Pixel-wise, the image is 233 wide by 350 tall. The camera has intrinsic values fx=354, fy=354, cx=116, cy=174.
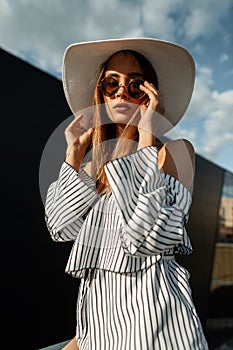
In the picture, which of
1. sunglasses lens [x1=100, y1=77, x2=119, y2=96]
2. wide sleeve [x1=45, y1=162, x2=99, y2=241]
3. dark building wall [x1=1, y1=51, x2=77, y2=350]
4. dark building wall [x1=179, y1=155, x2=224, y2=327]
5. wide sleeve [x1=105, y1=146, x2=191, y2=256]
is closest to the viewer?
wide sleeve [x1=105, y1=146, x2=191, y2=256]

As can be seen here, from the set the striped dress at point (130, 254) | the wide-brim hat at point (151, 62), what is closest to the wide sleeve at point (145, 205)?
the striped dress at point (130, 254)

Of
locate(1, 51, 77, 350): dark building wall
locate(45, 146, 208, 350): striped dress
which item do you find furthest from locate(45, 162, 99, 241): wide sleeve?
locate(1, 51, 77, 350): dark building wall

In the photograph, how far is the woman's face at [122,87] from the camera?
0.83 m

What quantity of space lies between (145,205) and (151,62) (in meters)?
0.48

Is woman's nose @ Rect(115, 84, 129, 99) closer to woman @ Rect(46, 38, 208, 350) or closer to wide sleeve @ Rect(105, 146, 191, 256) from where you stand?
woman @ Rect(46, 38, 208, 350)

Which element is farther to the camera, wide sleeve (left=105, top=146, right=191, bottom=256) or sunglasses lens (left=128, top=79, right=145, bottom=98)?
sunglasses lens (left=128, top=79, right=145, bottom=98)

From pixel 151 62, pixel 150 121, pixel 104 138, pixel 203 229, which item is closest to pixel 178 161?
pixel 150 121

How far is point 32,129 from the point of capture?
10.8ft

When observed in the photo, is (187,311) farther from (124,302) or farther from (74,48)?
(74,48)

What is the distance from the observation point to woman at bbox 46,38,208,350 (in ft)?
2.14

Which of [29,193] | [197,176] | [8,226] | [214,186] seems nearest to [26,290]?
[8,226]

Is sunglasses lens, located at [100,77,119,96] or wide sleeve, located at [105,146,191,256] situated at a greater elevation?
sunglasses lens, located at [100,77,119,96]

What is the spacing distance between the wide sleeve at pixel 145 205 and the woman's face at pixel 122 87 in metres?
0.17

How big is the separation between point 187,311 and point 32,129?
2.84 m
